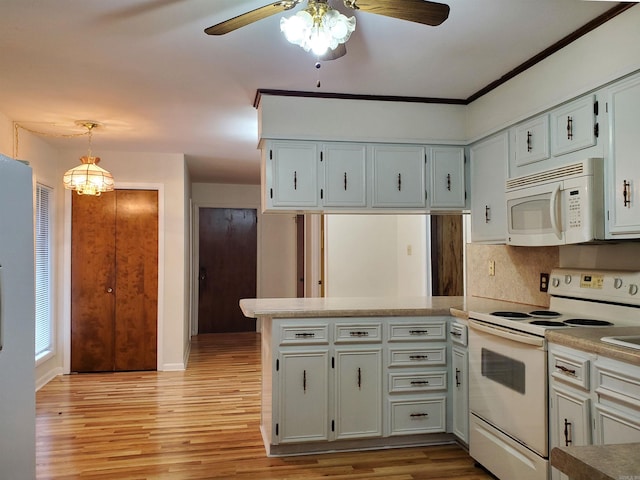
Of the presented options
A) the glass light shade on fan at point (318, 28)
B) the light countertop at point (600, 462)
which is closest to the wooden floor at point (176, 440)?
the light countertop at point (600, 462)

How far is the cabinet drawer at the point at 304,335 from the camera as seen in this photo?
3.00m

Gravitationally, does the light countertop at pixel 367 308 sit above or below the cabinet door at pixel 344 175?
below

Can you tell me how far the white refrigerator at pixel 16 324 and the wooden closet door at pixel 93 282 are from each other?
3039mm

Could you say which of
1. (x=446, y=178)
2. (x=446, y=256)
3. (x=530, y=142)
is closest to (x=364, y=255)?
(x=446, y=256)

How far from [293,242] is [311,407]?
16.8 feet

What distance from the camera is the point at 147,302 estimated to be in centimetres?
536

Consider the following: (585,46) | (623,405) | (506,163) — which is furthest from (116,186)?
(623,405)

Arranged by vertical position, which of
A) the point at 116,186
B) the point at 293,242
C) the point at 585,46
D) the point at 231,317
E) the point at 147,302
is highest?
the point at 585,46

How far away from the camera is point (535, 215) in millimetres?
2729

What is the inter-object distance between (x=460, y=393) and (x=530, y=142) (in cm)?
155

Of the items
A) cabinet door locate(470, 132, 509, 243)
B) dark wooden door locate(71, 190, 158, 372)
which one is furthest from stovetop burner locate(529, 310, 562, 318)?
dark wooden door locate(71, 190, 158, 372)

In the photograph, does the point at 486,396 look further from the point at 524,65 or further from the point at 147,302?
the point at 147,302

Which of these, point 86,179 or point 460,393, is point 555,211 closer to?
point 460,393

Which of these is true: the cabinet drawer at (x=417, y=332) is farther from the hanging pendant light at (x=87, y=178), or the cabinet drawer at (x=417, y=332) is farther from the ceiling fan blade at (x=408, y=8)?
the hanging pendant light at (x=87, y=178)
